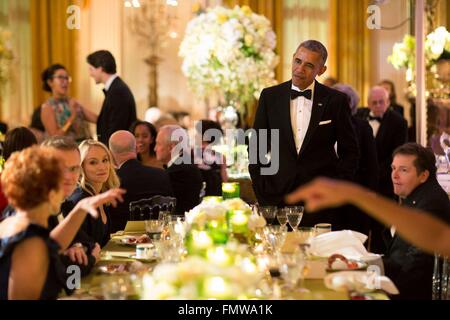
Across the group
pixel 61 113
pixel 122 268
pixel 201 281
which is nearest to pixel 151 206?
pixel 122 268

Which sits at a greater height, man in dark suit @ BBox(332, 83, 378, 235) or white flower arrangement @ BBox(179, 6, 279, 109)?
white flower arrangement @ BBox(179, 6, 279, 109)

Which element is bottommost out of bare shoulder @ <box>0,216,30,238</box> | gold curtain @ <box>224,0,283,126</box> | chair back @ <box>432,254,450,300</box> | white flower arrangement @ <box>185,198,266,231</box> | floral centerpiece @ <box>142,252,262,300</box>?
chair back @ <box>432,254,450,300</box>

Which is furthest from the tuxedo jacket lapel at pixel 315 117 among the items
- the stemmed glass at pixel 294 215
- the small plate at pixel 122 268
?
the small plate at pixel 122 268

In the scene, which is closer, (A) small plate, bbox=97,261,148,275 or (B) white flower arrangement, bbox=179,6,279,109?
(A) small plate, bbox=97,261,148,275

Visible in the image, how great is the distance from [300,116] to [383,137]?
2.21m

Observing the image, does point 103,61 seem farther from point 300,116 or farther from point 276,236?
point 276,236

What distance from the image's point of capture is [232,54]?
25.1 ft

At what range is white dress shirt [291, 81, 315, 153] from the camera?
4938 mm

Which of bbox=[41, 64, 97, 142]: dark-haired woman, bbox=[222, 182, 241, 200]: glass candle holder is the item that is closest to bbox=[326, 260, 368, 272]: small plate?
bbox=[222, 182, 241, 200]: glass candle holder

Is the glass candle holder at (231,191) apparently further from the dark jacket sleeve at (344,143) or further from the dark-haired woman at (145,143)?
the dark-haired woman at (145,143)

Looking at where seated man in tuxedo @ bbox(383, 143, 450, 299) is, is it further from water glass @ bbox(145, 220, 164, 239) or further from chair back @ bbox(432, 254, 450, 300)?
water glass @ bbox(145, 220, 164, 239)

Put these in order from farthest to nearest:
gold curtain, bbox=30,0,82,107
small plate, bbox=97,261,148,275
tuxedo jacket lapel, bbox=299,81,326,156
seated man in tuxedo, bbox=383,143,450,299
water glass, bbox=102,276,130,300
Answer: gold curtain, bbox=30,0,82,107 → tuxedo jacket lapel, bbox=299,81,326,156 → seated man in tuxedo, bbox=383,143,450,299 → small plate, bbox=97,261,148,275 → water glass, bbox=102,276,130,300

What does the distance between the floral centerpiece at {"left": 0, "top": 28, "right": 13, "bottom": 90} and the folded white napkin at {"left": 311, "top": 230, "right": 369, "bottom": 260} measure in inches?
265
